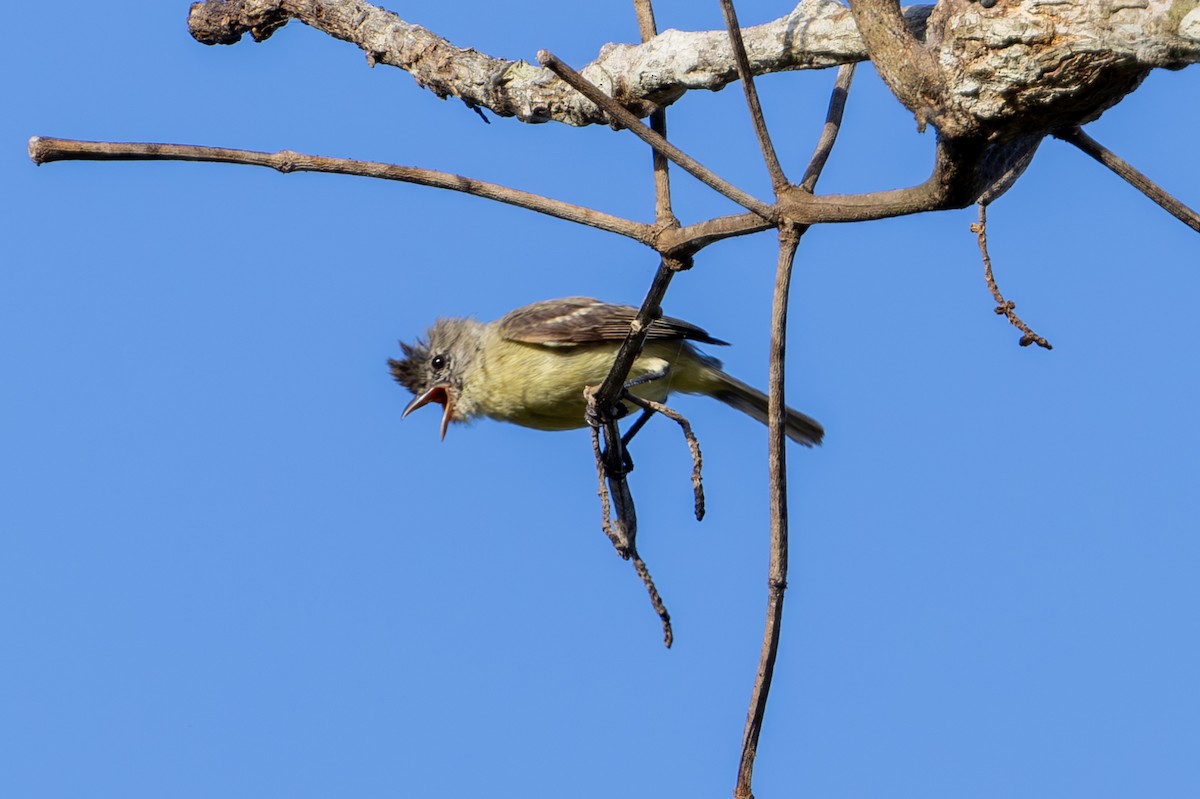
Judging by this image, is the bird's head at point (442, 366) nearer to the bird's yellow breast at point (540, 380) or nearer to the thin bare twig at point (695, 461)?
the bird's yellow breast at point (540, 380)

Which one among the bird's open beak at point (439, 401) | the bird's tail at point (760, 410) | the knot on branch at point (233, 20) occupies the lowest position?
the knot on branch at point (233, 20)

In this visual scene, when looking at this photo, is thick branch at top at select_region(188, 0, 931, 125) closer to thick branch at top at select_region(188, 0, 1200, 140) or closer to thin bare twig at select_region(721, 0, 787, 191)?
thick branch at top at select_region(188, 0, 1200, 140)

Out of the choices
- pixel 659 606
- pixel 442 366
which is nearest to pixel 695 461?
pixel 659 606

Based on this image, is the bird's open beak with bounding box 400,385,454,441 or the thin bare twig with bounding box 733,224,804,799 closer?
the thin bare twig with bounding box 733,224,804,799

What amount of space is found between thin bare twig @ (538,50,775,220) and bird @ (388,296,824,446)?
3.12 meters

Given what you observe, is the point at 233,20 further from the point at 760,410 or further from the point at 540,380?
the point at 760,410

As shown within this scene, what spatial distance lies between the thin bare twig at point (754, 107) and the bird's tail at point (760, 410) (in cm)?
428

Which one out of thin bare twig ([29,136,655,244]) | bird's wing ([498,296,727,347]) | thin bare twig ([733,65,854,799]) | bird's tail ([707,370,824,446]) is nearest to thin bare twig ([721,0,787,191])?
thin bare twig ([733,65,854,799])

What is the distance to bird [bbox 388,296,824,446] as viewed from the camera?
21.0ft

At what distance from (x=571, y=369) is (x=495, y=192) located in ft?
10.4

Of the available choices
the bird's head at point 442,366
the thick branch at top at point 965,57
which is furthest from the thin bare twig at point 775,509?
the bird's head at point 442,366

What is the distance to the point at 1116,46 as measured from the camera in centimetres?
271

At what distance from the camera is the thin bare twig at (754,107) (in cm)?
285

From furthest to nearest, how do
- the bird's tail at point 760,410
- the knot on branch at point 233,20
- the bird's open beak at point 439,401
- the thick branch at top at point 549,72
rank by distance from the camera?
the bird's tail at point 760,410, the bird's open beak at point 439,401, the knot on branch at point 233,20, the thick branch at top at point 549,72
